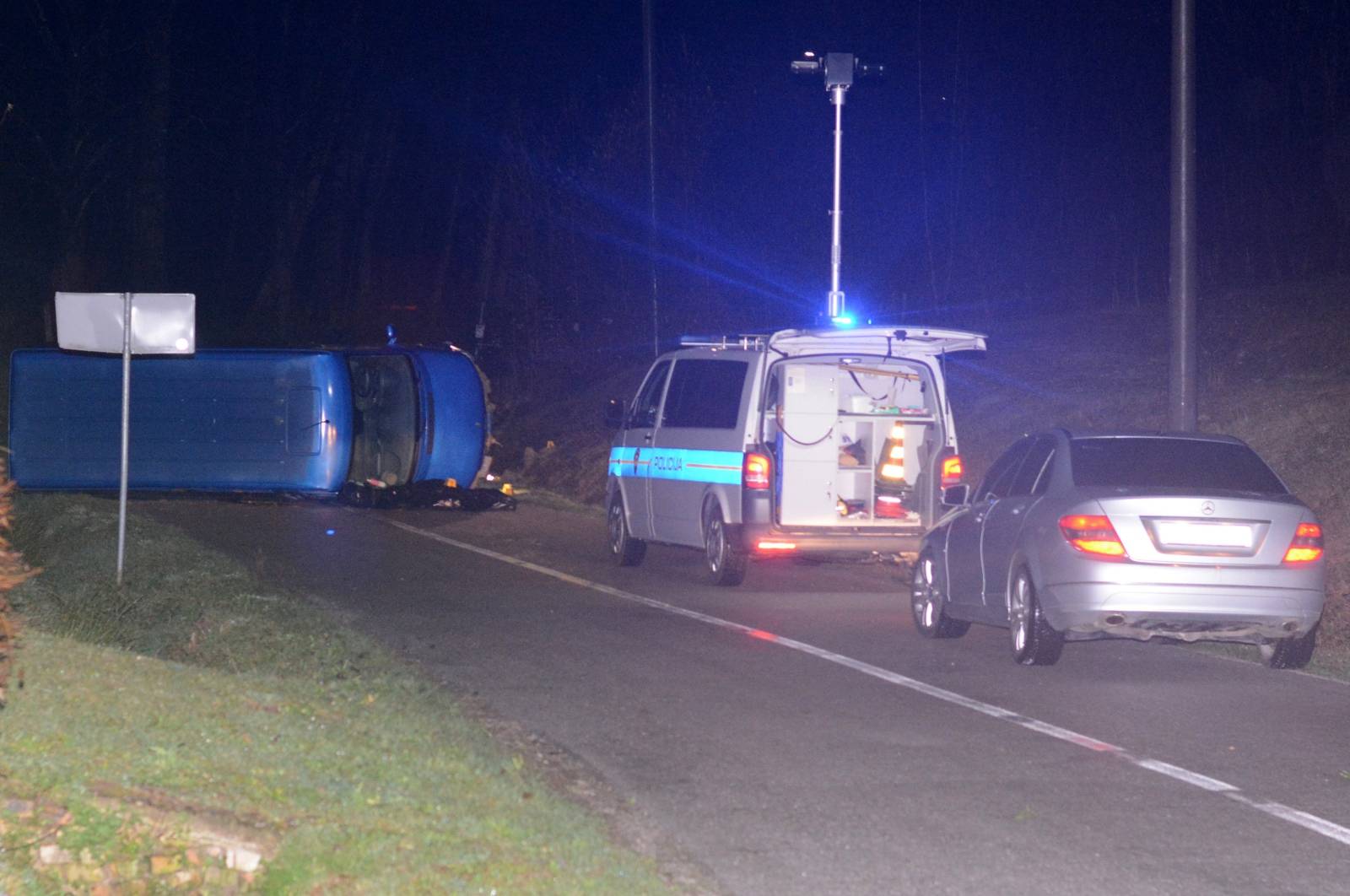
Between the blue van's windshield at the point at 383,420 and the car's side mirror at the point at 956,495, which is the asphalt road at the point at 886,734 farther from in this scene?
the blue van's windshield at the point at 383,420

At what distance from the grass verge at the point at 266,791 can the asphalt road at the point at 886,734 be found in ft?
2.08

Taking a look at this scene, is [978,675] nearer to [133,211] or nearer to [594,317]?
[594,317]

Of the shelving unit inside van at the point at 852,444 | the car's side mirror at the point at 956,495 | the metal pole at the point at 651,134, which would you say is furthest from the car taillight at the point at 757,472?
the metal pole at the point at 651,134

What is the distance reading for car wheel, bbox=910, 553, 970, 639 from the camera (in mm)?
12086

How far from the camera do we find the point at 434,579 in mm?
15266

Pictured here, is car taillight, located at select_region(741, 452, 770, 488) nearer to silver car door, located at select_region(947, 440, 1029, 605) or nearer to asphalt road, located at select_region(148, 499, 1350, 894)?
asphalt road, located at select_region(148, 499, 1350, 894)

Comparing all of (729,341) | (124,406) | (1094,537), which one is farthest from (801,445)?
(124,406)

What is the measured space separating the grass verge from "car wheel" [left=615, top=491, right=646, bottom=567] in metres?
7.02

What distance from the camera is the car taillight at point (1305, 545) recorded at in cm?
1009

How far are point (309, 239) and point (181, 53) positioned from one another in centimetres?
1283

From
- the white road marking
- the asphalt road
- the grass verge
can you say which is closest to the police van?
the asphalt road

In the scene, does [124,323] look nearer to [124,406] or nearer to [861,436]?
[124,406]

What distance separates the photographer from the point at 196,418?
22.9 m

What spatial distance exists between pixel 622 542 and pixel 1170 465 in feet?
23.7
